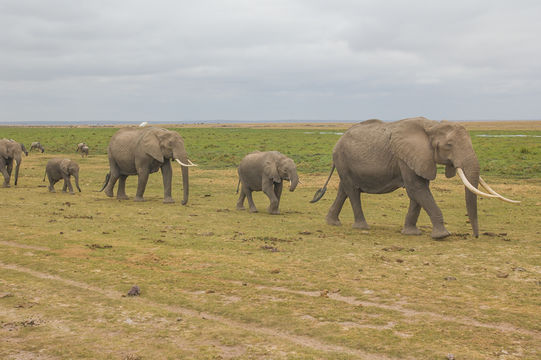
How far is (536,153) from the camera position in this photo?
32.8m

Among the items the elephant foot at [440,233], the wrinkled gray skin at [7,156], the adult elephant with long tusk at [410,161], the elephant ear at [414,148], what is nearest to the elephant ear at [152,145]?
the adult elephant with long tusk at [410,161]

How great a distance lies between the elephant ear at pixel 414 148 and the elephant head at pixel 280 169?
12.8 ft

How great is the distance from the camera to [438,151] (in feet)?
40.9

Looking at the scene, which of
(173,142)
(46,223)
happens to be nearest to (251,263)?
(46,223)

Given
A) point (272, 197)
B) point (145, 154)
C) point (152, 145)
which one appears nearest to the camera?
point (272, 197)

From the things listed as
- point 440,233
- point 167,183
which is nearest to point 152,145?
point 167,183

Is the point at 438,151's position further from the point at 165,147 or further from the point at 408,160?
the point at 165,147

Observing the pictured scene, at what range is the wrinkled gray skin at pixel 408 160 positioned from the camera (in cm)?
1226

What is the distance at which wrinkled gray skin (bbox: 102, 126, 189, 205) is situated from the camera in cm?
1916

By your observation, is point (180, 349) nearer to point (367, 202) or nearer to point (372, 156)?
point (372, 156)

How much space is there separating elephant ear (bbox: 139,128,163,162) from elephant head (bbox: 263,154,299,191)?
450 centimetres

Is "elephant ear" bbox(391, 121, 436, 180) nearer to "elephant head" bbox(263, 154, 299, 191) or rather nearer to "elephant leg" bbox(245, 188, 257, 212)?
"elephant head" bbox(263, 154, 299, 191)

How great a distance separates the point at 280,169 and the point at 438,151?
17.8 ft

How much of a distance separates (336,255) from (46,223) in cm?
815
